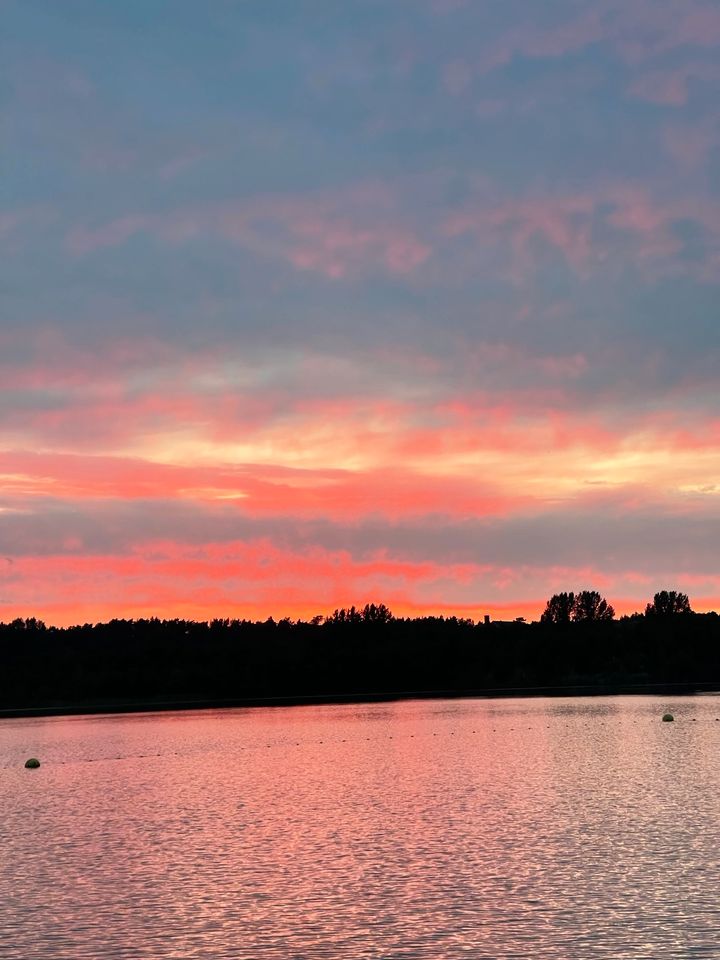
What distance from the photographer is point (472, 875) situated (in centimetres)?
3606

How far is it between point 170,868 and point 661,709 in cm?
10899

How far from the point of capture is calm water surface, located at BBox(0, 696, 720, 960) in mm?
28625

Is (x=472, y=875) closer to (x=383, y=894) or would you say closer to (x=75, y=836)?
(x=383, y=894)

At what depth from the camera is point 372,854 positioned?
41.0 m

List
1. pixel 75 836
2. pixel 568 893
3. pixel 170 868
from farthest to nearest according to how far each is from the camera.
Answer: pixel 75 836
pixel 170 868
pixel 568 893

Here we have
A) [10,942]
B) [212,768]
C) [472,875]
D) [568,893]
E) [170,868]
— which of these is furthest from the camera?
[212,768]

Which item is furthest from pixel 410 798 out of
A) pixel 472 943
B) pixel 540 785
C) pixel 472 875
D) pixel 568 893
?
pixel 472 943

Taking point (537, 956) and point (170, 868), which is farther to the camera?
point (170, 868)

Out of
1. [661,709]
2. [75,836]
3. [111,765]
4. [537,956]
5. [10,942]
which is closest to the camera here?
[537,956]

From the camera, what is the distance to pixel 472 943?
27516 millimetres

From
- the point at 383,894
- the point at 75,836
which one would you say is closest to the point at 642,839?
the point at 383,894

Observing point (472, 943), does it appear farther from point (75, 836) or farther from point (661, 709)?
point (661, 709)

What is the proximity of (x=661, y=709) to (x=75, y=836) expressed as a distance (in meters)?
103

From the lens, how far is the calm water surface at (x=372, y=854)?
28.6 meters
